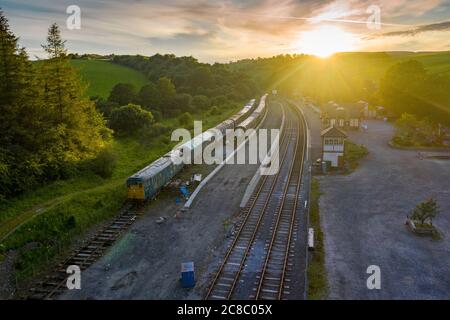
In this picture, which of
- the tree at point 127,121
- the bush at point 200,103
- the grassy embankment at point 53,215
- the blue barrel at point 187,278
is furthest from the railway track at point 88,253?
the bush at point 200,103

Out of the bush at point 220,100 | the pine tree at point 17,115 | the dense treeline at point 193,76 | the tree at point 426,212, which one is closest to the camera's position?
the tree at point 426,212

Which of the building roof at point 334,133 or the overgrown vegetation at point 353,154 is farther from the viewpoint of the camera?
the overgrown vegetation at point 353,154

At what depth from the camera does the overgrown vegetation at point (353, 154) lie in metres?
42.2

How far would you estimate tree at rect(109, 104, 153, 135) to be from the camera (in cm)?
5781

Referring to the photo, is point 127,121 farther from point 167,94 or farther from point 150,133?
point 167,94

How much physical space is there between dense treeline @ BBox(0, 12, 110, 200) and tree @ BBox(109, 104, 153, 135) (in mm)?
20158

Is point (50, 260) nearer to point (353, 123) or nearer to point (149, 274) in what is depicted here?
point (149, 274)

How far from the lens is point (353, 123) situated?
65375 millimetres

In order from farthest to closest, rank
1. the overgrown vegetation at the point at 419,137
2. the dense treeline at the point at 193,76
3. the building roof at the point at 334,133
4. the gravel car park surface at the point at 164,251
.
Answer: the dense treeline at the point at 193,76
the overgrown vegetation at the point at 419,137
the building roof at the point at 334,133
the gravel car park surface at the point at 164,251

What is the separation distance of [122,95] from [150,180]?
49.2 meters

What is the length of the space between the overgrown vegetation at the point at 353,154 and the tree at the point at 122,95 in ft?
152

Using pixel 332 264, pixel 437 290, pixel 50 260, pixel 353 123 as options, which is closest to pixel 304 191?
pixel 332 264

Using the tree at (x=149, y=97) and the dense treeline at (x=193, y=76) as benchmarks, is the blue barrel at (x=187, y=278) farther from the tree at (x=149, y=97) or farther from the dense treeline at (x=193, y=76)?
the dense treeline at (x=193, y=76)

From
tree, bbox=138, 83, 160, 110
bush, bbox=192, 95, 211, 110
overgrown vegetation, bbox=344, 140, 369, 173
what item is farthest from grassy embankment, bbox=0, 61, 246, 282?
bush, bbox=192, 95, 211, 110
